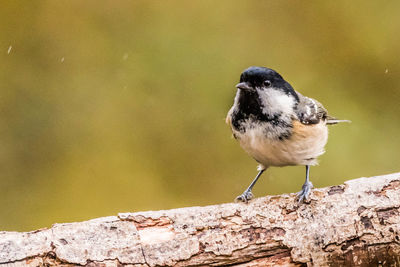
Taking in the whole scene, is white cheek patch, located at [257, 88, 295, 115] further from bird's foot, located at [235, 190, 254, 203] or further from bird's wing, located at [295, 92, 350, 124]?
bird's foot, located at [235, 190, 254, 203]

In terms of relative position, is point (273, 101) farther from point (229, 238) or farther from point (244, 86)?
point (229, 238)

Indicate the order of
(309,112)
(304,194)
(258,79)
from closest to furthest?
(304,194) < (258,79) < (309,112)

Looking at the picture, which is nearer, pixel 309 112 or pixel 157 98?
pixel 309 112

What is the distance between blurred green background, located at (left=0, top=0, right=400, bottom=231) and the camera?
415cm

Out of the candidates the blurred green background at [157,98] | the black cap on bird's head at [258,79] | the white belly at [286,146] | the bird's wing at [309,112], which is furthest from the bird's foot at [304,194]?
the blurred green background at [157,98]

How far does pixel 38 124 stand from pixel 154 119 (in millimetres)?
938

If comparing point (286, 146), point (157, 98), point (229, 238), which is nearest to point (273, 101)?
point (286, 146)

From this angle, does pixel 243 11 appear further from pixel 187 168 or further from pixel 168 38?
pixel 187 168

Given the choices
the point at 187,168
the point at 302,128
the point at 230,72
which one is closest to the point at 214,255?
the point at 302,128

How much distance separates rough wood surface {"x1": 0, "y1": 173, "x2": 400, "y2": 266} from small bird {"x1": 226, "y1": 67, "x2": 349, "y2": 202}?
0.94ft

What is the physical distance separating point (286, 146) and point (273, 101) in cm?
24

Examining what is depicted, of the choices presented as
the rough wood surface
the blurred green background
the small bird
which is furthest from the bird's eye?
the blurred green background

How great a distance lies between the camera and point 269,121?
8.87ft

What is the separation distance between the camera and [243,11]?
14.8 ft
